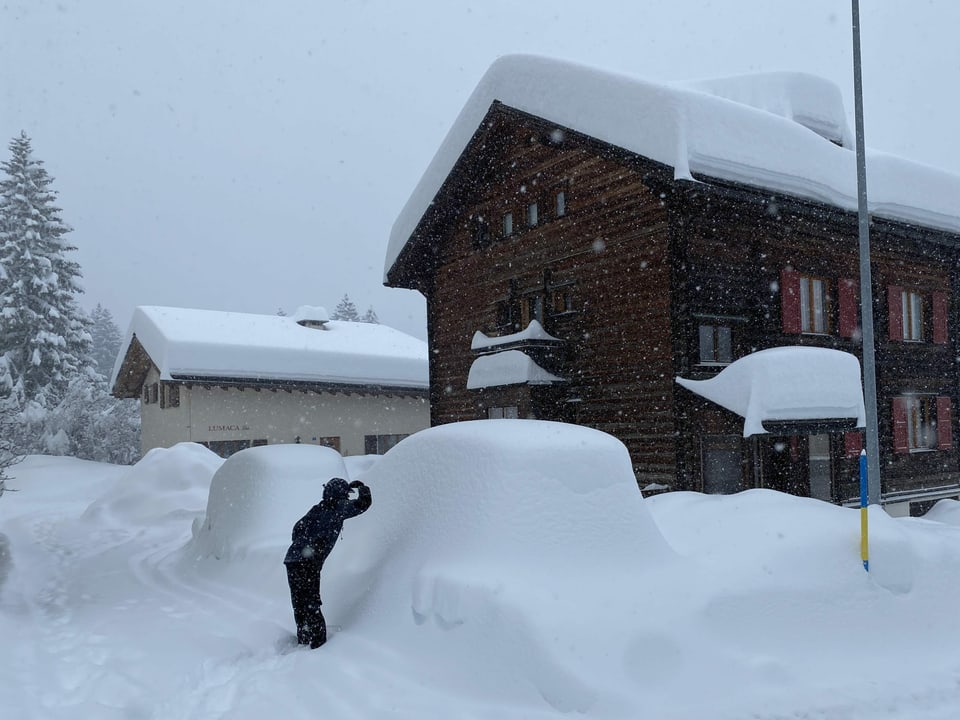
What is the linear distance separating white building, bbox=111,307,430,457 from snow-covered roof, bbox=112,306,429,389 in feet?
0.12

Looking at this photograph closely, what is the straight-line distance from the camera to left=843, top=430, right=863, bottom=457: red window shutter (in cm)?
1512

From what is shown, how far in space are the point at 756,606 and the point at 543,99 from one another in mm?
11591

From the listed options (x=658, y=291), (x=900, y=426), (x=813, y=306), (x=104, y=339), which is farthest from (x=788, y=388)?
(x=104, y=339)

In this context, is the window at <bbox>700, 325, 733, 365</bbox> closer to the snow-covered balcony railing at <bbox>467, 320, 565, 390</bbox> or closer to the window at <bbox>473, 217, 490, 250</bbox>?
the snow-covered balcony railing at <bbox>467, 320, 565, 390</bbox>

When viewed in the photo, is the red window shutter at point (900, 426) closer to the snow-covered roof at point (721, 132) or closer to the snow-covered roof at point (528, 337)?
the snow-covered roof at point (721, 132)

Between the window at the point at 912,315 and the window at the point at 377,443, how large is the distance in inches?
677

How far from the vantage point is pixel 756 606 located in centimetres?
561

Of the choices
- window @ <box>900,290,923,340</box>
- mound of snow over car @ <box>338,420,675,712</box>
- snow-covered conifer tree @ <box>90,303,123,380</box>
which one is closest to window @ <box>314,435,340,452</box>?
window @ <box>900,290,923,340</box>

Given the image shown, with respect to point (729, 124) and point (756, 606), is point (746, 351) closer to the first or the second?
point (729, 124)

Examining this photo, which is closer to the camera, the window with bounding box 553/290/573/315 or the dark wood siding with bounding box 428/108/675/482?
the dark wood siding with bounding box 428/108/675/482

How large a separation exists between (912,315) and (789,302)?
5.15m

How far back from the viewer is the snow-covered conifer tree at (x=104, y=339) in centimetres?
7119

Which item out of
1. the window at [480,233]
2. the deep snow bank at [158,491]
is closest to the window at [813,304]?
the window at [480,233]

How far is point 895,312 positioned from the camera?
1680 cm
